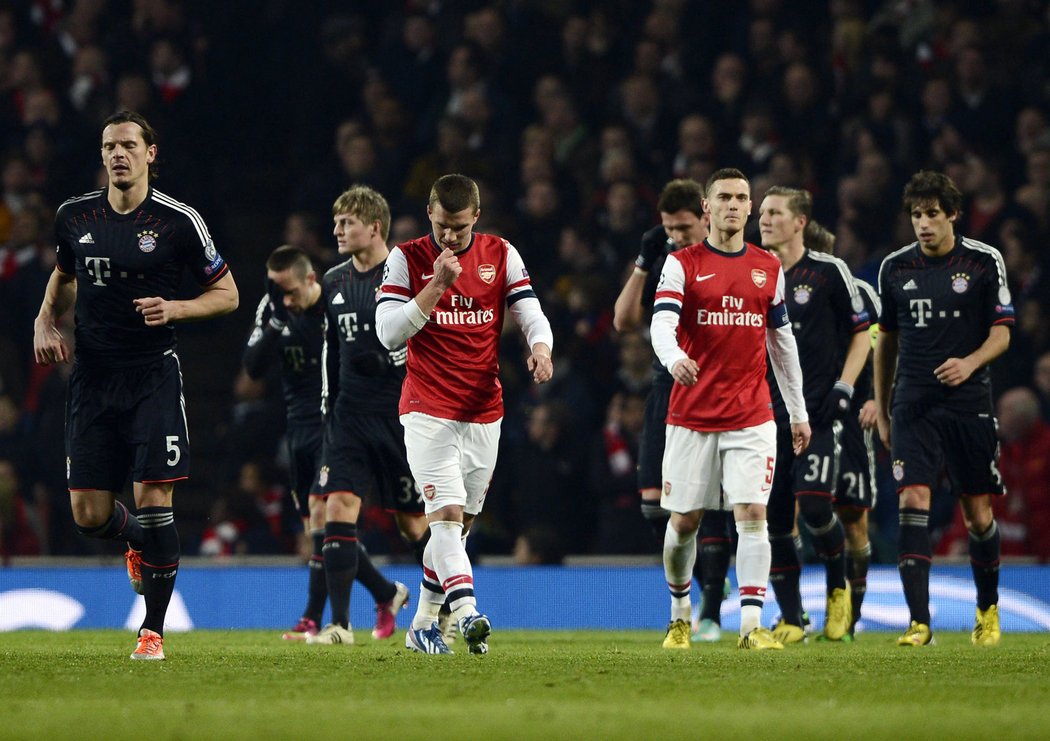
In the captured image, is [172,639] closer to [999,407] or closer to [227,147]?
[999,407]

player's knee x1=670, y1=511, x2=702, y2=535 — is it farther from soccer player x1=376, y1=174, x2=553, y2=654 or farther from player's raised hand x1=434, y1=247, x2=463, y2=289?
player's raised hand x1=434, y1=247, x2=463, y2=289

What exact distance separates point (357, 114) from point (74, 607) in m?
7.24

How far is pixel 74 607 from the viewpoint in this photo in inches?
494

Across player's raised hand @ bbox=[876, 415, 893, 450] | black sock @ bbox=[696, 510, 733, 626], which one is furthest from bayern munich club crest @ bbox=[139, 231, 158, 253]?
player's raised hand @ bbox=[876, 415, 893, 450]

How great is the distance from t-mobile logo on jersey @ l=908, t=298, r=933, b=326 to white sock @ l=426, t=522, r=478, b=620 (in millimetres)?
3188

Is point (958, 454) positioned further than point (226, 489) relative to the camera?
No

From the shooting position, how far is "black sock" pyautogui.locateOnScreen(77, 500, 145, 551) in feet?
24.8

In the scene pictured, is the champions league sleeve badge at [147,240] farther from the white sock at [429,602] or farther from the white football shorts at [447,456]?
the white sock at [429,602]

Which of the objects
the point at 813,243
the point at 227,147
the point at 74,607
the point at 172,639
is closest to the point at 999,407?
the point at 813,243

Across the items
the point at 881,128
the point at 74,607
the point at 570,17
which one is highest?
the point at 570,17

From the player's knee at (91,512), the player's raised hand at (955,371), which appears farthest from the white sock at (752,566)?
the player's knee at (91,512)

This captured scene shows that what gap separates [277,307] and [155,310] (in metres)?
3.12

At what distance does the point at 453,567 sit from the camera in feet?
24.0

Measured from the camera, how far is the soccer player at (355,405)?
934 cm
